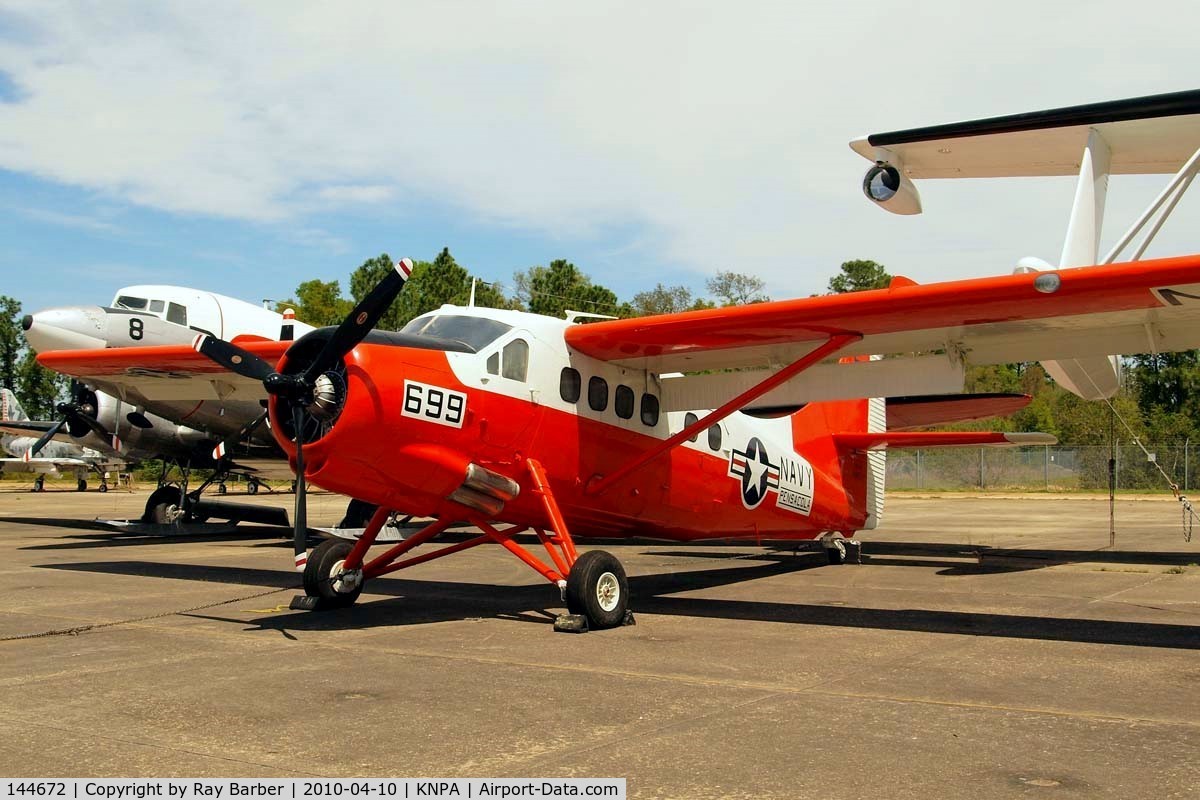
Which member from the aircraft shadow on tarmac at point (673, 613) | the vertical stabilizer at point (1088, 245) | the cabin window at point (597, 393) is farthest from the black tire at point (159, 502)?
the vertical stabilizer at point (1088, 245)

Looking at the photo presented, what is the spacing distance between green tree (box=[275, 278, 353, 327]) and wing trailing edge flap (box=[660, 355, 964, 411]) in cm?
6699

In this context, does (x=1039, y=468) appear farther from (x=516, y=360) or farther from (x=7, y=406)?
(x=7, y=406)

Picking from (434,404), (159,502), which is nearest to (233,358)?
(434,404)

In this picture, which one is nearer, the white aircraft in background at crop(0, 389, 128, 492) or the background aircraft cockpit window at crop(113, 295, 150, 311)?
the background aircraft cockpit window at crop(113, 295, 150, 311)

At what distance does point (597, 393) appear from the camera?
10.9m

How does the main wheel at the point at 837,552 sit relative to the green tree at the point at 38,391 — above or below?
below

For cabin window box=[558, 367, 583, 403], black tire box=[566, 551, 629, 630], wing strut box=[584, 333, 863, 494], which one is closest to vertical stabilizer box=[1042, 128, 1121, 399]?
wing strut box=[584, 333, 863, 494]

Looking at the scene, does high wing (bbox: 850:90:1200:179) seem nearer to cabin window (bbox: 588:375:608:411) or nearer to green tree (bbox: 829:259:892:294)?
cabin window (bbox: 588:375:608:411)

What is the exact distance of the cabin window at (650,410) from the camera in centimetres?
1168

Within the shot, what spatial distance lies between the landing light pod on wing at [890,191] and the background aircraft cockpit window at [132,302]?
1381cm

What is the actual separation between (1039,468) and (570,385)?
45.7 metres

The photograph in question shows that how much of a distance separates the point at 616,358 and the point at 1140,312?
5155 mm

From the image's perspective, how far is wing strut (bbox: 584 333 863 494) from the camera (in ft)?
33.1

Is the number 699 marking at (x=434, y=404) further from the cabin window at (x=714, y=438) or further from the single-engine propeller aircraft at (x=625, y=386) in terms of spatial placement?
the cabin window at (x=714, y=438)
